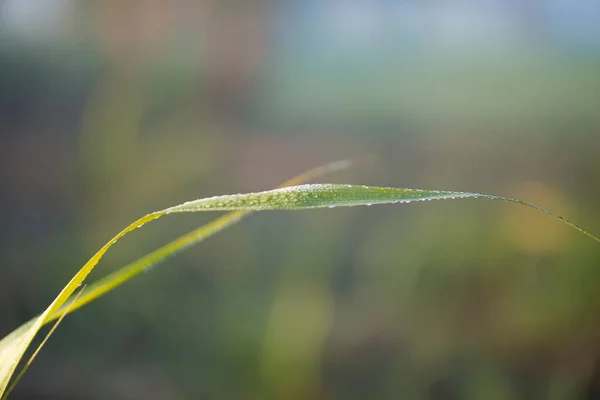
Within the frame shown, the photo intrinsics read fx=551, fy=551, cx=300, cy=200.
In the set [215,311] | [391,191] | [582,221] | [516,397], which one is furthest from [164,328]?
[391,191]

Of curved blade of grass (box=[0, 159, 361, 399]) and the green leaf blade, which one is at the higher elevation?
the green leaf blade

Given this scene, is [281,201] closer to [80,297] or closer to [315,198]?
[315,198]

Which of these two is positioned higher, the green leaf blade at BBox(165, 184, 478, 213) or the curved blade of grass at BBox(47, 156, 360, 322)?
the green leaf blade at BBox(165, 184, 478, 213)

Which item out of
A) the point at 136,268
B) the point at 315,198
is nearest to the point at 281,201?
the point at 315,198

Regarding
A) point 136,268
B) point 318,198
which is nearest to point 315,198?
point 318,198

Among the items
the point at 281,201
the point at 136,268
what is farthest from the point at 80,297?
the point at 281,201

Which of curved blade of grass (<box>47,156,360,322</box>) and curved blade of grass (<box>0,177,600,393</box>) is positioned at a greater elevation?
curved blade of grass (<box>0,177,600,393</box>)

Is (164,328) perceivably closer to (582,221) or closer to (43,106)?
(43,106)

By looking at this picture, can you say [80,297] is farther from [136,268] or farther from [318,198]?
[318,198]
